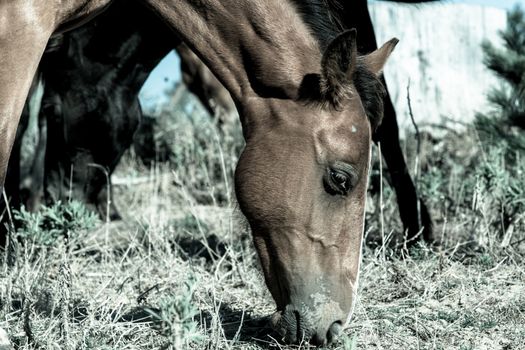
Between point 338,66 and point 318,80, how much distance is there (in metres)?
0.12

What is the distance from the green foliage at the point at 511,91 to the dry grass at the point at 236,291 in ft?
2.09

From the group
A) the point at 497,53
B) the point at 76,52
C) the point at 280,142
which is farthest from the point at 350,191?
the point at 497,53

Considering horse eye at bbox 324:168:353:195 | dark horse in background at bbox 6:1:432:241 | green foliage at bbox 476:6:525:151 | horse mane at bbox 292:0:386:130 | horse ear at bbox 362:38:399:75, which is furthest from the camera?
green foliage at bbox 476:6:525:151

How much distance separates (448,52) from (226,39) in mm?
5740

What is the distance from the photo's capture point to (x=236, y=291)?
3.97m

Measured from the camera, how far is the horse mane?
3209mm

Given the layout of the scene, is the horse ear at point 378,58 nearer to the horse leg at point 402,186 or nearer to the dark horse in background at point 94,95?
the horse leg at point 402,186

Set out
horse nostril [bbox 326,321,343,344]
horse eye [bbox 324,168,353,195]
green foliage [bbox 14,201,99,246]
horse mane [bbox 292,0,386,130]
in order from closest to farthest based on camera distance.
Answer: horse nostril [bbox 326,321,343,344], horse eye [bbox 324,168,353,195], horse mane [bbox 292,0,386,130], green foliage [bbox 14,201,99,246]

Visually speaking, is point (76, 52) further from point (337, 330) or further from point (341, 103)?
point (337, 330)

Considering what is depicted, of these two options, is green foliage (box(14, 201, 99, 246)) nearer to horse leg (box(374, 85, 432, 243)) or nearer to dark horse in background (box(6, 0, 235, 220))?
dark horse in background (box(6, 0, 235, 220))

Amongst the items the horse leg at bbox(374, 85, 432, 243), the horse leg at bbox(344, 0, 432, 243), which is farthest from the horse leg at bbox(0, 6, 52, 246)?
the horse leg at bbox(374, 85, 432, 243)

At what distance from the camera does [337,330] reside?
296 centimetres

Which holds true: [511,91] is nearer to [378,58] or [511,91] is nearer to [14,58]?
[378,58]

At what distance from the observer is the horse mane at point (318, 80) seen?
10.5 ft
